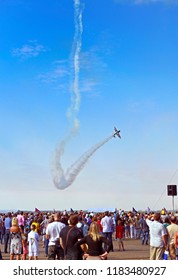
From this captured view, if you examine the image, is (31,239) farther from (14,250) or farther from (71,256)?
(71,256)

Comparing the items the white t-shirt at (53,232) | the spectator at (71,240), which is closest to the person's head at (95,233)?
the spectator at (71,240)

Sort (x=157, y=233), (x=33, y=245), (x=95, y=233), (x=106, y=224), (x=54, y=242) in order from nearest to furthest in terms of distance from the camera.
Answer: (x=95, y=233)
(x=54, y=242)
(x=157, y=233)
(x=33, y=245)
(x=106, y=224)

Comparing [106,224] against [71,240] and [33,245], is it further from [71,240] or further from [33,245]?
[71,240]

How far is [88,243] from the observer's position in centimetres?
950

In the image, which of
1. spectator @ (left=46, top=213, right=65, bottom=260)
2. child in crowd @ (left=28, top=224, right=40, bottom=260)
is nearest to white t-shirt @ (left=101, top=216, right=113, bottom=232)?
child in crowd @ (left=28, top=224, right=40, bottom=260)

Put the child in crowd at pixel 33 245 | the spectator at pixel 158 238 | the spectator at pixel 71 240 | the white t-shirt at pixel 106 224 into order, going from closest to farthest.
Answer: the spectator at pixel 71 240 → the spectator at pixel 158 238 → the child in crowd at pixel 33 245 → the white t-shirt at pixel 106 224

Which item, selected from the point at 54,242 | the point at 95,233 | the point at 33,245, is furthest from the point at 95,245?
the point at 33,245

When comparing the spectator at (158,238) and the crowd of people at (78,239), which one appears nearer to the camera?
the crowd of people at (78,239)

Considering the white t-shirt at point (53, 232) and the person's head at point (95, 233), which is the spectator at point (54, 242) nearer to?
the white t-shirt at point (53, 232)

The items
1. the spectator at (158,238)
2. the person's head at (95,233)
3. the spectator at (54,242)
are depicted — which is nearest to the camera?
the person's head at (95,233)

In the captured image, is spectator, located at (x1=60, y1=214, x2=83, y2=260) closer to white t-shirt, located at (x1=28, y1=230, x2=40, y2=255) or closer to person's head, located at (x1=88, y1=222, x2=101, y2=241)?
person's head, located at (x1=88, y1=222, x2=101, y2=241)
